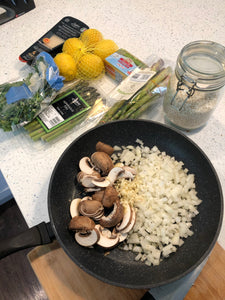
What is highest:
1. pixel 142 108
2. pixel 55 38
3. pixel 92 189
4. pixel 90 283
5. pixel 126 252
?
pixel 55 38

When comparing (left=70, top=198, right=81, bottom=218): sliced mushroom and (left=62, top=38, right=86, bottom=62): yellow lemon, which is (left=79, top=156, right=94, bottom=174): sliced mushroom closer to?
(left=70, top=198, right=81, bottom=218): sliced mushroom

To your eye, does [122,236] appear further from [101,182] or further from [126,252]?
[101,182]

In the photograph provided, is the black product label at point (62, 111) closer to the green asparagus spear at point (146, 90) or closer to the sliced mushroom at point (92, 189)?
the green asparagus spear at point (146, 90)

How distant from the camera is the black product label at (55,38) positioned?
1.18 metres

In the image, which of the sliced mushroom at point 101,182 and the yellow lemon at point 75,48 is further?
the yellow lemon at point 75,48

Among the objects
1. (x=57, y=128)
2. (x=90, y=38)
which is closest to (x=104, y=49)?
(x=90, y=38)

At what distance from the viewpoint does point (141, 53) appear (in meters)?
1.29

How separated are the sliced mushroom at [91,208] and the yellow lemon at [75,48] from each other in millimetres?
677

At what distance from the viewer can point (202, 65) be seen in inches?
34.5

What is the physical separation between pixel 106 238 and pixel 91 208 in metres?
0.10

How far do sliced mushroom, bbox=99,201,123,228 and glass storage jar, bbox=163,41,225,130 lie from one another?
1.39ft

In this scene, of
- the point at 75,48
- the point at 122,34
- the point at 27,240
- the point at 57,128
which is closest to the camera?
the point at 27,240

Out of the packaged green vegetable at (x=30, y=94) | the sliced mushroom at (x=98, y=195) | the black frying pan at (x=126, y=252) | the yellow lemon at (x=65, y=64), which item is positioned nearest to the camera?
the black frying pan at (x=126, y=252)

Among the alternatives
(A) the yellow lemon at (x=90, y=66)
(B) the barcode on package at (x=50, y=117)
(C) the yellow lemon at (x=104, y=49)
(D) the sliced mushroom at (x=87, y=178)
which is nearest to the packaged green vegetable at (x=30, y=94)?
(B) the barcode on package at (x=50, y=117)
